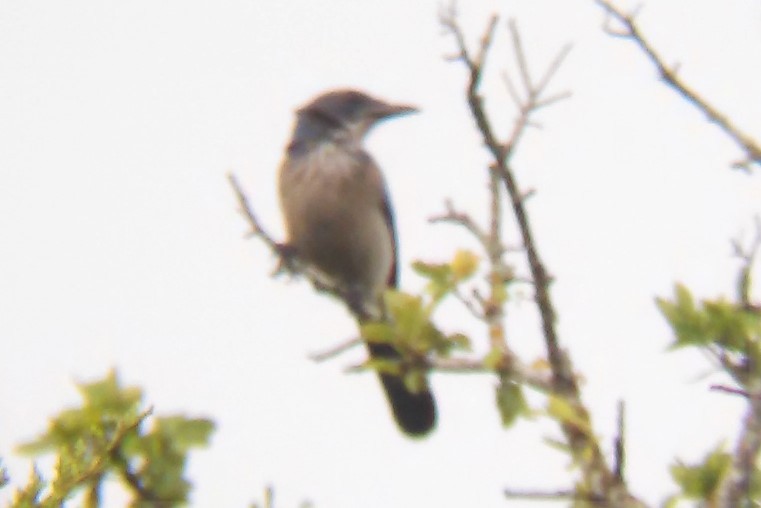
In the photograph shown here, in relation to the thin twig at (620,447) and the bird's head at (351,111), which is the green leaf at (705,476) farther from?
the bird's head at (351,111)

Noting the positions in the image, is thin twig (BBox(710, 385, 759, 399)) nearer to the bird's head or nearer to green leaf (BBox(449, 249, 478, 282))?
green leaf (BBox(449, 249, 478, 282))

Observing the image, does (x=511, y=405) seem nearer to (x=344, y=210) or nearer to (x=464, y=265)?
(x=464, y=265)

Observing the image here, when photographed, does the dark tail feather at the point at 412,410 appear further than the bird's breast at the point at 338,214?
Yes

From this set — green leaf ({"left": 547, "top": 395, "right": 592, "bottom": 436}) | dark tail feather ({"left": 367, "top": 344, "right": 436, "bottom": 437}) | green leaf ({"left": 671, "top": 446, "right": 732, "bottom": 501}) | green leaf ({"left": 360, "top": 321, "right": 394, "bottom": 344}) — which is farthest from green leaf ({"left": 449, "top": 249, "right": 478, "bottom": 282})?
dark tail feather ({"left": 367, "top": 344, "right": 436, "bottom": 437})

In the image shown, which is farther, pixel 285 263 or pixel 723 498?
pixel 285 263

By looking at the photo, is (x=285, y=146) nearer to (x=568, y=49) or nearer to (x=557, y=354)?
(x=568, y=49)

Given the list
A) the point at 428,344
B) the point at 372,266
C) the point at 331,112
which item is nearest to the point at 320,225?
the point at 372,266

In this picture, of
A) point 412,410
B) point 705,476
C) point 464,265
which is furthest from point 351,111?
point 705,476

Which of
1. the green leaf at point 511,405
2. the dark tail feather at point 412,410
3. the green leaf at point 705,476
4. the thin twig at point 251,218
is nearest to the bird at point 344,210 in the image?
the dark tail feather at point 412,410
